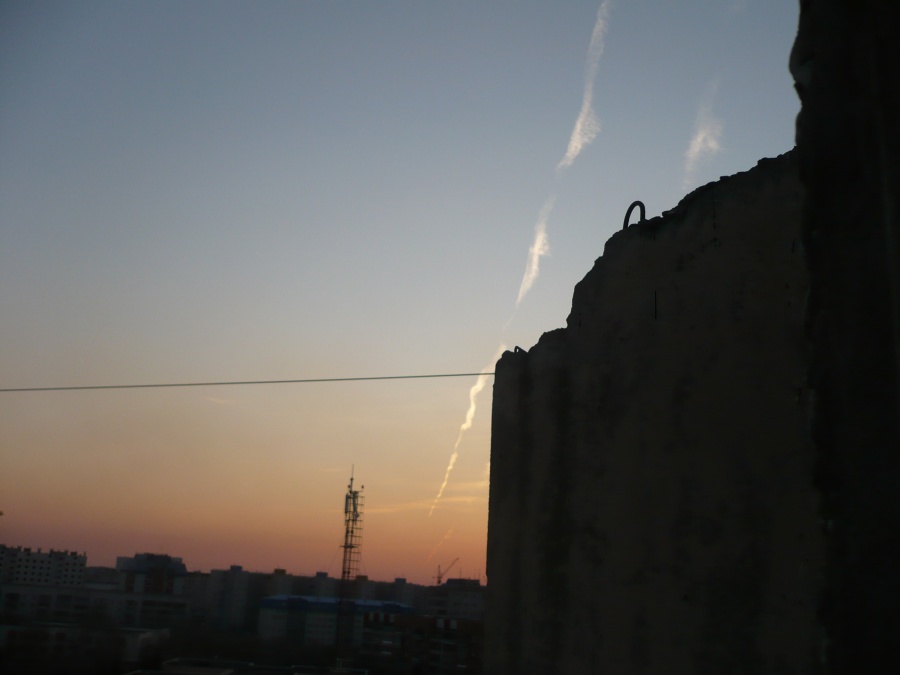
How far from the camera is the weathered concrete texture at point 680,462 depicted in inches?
87.7

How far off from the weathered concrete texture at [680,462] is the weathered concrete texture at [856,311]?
0.72 metres

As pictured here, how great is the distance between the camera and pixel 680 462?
248 cm

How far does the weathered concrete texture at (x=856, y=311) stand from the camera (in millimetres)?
1202

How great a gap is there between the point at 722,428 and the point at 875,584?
3.94 feet

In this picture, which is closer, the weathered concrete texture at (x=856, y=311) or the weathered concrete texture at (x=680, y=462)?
the weathered concrete texture at (x=856, y=311)

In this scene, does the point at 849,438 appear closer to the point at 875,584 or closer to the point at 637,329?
the point at 875,584

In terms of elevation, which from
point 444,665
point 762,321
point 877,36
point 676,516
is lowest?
point 444,665

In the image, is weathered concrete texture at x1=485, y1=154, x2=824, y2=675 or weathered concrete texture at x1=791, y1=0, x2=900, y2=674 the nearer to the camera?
weathered concrete texture at x1=791, y1=0, x2=900, y2=674

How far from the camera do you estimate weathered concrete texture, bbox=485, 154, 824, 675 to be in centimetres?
223

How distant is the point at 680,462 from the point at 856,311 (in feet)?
4.24

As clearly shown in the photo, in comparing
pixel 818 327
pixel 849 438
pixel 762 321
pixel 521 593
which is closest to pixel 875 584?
pixel 849 438

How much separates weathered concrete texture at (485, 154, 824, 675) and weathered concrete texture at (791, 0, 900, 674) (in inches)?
28.4

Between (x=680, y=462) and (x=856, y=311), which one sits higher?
(x=856, y=311)

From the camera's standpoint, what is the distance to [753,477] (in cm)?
228
